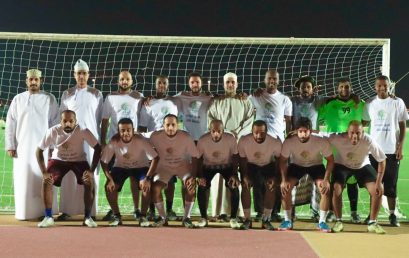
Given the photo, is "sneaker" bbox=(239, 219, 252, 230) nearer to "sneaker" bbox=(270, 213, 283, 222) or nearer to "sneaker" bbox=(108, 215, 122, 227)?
"sneaker" bbox=(270, 213, 283, 222)

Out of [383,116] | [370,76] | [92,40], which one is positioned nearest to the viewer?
[383,116]

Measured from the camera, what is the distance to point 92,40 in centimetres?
789

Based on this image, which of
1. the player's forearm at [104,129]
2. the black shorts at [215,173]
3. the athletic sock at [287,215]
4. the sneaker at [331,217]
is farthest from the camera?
the player's forearm at [104,129]

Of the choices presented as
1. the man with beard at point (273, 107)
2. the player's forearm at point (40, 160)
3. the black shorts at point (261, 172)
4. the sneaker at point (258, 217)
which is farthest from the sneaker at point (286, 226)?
the player's forearm at point (40, 160)

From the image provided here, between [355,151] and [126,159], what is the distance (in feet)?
9.25

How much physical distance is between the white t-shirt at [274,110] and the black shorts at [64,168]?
2360mm

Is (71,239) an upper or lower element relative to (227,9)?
lower

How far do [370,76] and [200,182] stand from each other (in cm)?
422

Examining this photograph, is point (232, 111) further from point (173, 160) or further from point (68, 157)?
point (68, 157)

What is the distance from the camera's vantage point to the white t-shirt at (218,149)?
6.65 metres

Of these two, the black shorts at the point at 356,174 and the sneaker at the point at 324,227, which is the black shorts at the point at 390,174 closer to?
the black shorts at the point at 356,174

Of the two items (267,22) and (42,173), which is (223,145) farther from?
(267,22)

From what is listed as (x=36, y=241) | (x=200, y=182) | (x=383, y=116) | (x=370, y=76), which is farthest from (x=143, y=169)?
(x=370, y=76)

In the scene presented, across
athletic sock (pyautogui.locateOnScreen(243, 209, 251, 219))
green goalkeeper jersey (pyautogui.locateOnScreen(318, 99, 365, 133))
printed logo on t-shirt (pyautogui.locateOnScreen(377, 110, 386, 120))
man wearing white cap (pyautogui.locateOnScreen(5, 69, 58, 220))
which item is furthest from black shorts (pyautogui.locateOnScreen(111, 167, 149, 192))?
printed logo on t-shirt (pyautogui.locateOnScreen(377, 110, 386, 120))
